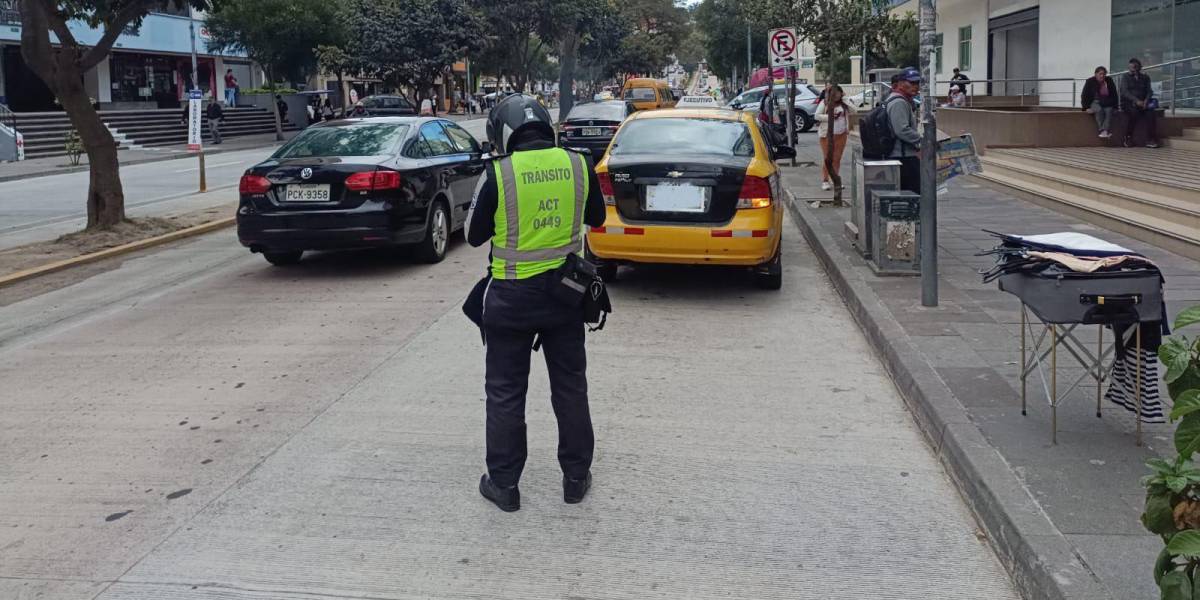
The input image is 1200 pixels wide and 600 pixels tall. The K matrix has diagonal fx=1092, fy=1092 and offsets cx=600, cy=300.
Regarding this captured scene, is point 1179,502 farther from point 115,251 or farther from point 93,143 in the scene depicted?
point 93,143

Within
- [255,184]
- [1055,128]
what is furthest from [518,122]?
[1055,128]

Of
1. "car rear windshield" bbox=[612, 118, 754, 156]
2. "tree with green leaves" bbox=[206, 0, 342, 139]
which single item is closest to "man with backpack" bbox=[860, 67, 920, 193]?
"car rear windshield" bbox=[612, 118, 754, 156]

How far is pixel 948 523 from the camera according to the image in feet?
15.6

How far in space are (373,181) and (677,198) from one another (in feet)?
9.94

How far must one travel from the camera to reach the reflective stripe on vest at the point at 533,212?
15.5 feet

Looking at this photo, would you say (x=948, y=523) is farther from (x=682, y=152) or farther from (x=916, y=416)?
(x=682, y=152)

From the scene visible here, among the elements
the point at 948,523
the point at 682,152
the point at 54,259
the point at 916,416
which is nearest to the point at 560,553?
the point at 948,523

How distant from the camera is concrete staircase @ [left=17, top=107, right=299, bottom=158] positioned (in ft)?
108

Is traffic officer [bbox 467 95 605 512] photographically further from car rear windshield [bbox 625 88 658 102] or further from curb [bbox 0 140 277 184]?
car rear windshield [bbox 625 88 658 102]

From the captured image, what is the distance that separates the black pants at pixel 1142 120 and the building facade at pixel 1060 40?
0.97 meters

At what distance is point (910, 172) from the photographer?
10.7 metres

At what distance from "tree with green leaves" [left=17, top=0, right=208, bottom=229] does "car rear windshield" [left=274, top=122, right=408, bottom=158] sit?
151 inches

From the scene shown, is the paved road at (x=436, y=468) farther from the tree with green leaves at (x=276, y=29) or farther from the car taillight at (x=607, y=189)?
the tree with green leaves at (x=276, y=29)

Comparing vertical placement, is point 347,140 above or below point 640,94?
below
